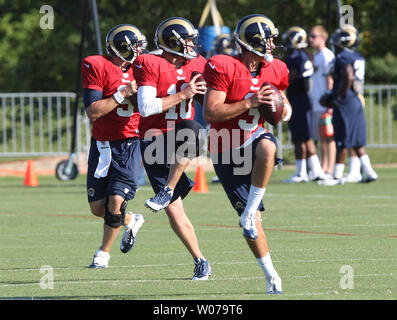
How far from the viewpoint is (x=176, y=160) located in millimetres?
8344

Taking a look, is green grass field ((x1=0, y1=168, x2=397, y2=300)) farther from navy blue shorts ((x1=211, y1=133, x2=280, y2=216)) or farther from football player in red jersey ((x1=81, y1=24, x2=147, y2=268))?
navy blue shorts ((x1=211, y1=133, x2=280, y2=216))

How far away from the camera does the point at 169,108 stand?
8406 mm

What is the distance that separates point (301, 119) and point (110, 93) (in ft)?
28.8

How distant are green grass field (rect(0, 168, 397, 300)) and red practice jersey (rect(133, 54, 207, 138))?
1.24 meters

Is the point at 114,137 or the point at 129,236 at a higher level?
the point at 114,137

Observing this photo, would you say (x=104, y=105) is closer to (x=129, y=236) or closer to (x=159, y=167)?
(x=159, y=167)

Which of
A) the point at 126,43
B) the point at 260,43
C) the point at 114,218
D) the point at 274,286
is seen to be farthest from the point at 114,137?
the point at 274,286

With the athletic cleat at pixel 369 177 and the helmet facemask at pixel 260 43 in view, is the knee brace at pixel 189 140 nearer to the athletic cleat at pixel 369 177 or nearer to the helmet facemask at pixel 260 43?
the helmet facemask at pixel 260 43

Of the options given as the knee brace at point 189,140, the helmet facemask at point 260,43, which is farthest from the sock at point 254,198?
the knee brace at point 189,140

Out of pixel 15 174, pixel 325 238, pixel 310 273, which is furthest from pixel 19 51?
pixel 310 273

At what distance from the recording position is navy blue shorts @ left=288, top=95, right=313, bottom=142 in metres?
17.7
